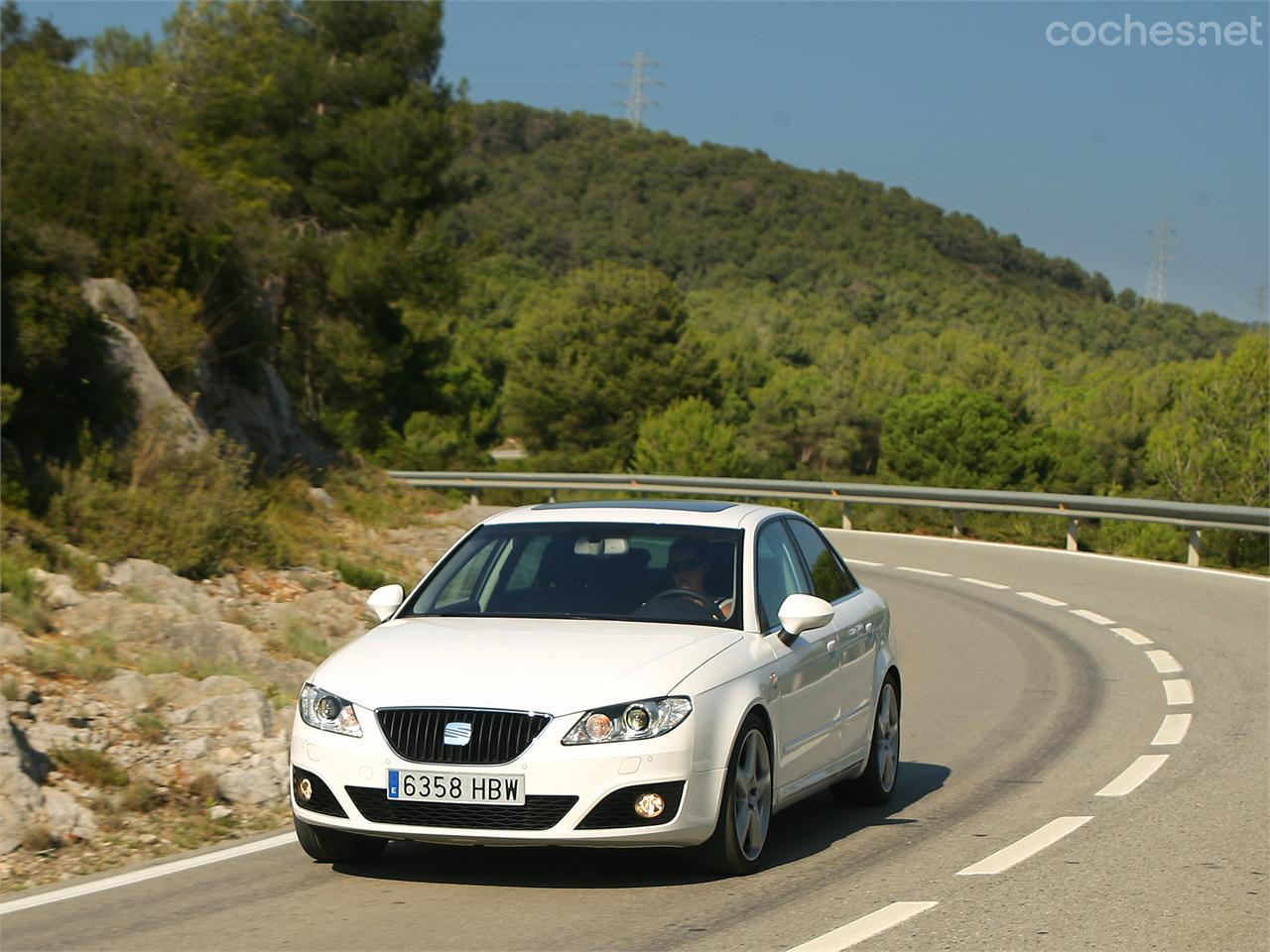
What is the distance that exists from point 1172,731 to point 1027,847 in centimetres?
431

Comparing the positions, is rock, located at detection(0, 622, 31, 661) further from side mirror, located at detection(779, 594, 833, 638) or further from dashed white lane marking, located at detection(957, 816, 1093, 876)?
dashed white lane marking, located at detection(957, 816, 1093, 876)

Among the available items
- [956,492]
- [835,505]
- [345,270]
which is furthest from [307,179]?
[956,492]

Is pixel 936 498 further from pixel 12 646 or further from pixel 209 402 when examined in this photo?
pixel 12 646

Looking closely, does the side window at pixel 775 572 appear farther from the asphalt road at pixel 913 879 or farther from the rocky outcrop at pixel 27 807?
the rocky outcrop at pixel 27 807

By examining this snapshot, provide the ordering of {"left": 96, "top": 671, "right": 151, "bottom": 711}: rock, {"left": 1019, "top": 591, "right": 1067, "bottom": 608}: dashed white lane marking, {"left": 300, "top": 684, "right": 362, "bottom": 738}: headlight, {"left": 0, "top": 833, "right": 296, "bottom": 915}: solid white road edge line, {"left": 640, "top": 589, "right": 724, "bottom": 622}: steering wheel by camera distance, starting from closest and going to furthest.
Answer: {"left": 300, "top": 684, "right": 362, "bottom": 738}: headlight, {"left": 0, "top": 833, "right": 296, "bottom": 915}: solid white road edge line, {"left": 640, "top": 589, "right": 724, "bottom": 622}: steering wheel, {"left": 96, "top": 671, "right": 151, "bottom": 711}: rock, {"left": 1019, "top": 591, "right": 1067, "bottom": 608}: dashed white lane marking

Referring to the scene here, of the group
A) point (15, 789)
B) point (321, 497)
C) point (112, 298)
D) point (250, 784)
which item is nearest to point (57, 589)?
point (250, 784)

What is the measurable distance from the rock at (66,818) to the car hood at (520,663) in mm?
1807

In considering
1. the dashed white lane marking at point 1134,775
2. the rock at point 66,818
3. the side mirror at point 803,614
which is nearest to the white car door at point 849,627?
the side mirror at point 803,614

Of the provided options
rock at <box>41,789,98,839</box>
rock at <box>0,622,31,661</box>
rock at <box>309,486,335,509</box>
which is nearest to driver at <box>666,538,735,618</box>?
rock at <box>41,789,98,839</box>

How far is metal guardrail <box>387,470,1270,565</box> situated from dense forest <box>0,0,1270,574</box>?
10.2 ft

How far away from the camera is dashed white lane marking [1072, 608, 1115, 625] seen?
60.7 feet

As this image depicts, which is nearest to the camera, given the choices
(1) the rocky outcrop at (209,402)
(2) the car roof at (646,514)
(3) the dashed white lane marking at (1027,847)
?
(3) the dashed white lane marking at (1027,847)

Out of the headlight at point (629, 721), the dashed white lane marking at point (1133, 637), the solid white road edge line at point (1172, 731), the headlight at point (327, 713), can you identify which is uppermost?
the headlight at point (629, 721)

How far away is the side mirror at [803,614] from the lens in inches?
288
